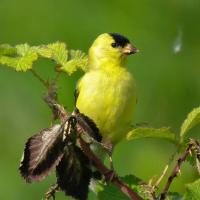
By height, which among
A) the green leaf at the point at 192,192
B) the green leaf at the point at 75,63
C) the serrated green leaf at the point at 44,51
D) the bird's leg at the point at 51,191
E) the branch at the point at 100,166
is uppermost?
the serrated green leaf at the point at 44,51

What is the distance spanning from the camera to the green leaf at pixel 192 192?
159 centimetres

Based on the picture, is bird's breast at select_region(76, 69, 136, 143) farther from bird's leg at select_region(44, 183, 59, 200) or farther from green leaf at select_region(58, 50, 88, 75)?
bird's leg at select_region(44, 183, 59, 200)

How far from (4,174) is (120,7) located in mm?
2154

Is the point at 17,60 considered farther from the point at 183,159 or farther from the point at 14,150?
the point at 14,150

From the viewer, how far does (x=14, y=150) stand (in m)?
5.98

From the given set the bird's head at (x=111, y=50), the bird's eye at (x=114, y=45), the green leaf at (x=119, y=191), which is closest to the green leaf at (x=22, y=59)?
the green leaf at (x=119, y=191)

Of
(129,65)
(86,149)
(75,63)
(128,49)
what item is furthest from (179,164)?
(129,65)

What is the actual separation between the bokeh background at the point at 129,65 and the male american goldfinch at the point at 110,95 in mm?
1117

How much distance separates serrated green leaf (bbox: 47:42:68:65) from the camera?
184 centimetres

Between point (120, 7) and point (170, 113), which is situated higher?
point (120, 7)

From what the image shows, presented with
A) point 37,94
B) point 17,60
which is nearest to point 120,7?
point 37,94

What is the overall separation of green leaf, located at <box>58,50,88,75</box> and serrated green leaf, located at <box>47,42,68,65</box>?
0.01m

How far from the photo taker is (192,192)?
1.60 meters

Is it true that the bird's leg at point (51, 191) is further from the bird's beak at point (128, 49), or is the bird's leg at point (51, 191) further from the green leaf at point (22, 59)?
the bird's beak at point (128, 49)
